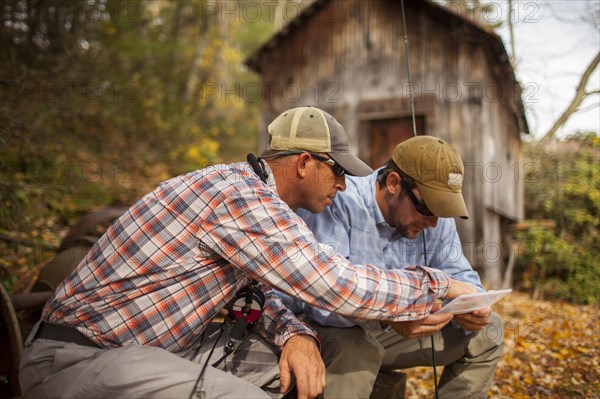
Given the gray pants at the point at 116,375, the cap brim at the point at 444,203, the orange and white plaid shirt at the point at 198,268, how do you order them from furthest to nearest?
the cap brim at the point at 444,203 → the orange and white plaid shirt at the point at 198,268 → the gray pants at the point at 116,375

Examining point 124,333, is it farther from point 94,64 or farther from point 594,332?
point 94,64

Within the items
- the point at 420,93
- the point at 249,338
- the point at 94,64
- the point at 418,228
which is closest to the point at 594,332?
the point at 418,228

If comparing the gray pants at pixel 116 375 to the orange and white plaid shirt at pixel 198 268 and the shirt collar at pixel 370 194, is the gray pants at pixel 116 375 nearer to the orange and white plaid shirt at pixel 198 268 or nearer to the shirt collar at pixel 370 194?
the orange and white plaid shirt at pixel 198 268

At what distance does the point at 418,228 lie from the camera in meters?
2.96

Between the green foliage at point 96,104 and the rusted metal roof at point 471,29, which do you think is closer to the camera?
the green foliage at point 96,104

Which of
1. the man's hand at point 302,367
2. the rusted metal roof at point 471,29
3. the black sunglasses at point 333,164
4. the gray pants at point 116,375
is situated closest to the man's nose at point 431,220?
the black sunglasses at point 333,164

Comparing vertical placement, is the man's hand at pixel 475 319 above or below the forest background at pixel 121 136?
below

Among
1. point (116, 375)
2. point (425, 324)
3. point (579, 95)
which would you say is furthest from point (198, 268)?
point (579, 95)

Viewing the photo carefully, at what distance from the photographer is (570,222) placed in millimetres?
5582

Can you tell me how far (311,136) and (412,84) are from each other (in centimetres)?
819

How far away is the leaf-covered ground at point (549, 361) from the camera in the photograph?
348cm

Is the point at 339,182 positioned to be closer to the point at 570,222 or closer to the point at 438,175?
the point at 438,175

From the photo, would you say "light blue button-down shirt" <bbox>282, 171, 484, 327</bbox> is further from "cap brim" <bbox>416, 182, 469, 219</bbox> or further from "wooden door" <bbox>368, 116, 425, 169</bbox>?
"wooden door" <bbox>368, 116, 425, 169</bbox>

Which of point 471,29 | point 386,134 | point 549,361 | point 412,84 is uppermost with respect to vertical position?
point 471,29
